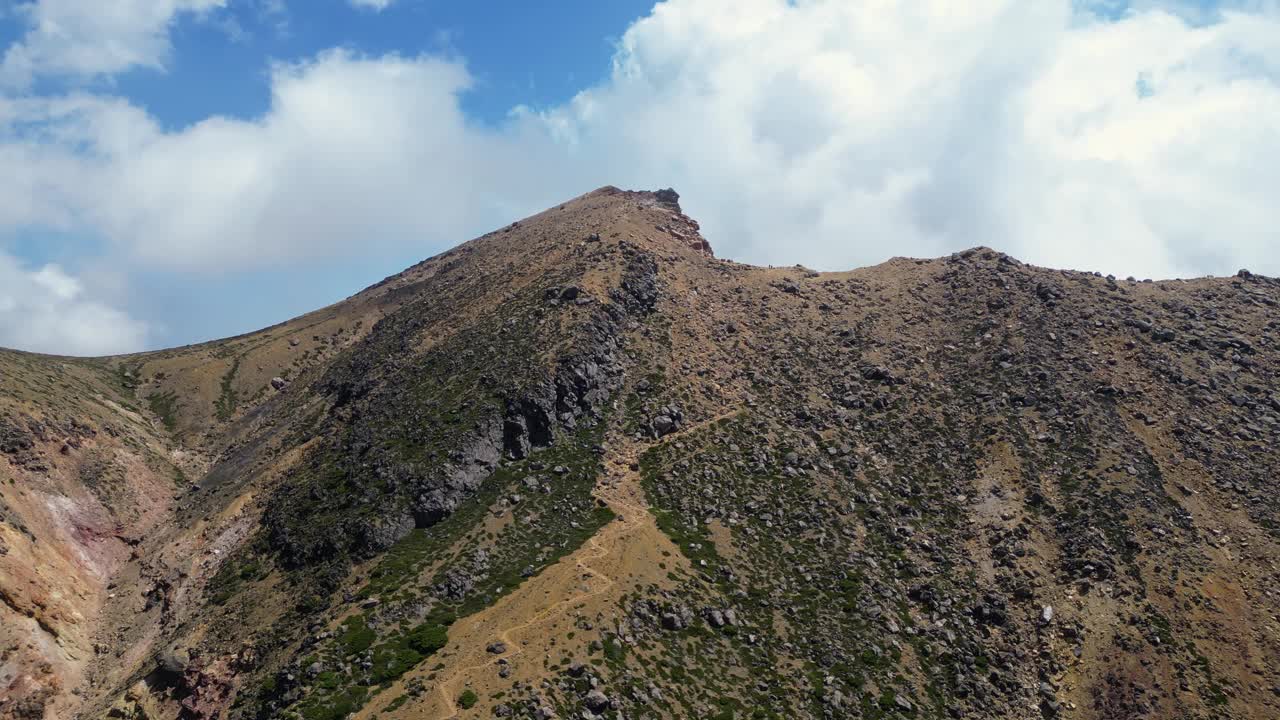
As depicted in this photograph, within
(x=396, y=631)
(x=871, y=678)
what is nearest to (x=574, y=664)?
(x=396, y=631)

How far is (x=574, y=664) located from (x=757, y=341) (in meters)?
69.4

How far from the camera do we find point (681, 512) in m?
85.4

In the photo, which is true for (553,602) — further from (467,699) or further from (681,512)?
(681,512)

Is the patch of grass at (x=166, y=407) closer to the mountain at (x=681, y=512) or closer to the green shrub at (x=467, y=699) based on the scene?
the mountain at (x=681, y=512)

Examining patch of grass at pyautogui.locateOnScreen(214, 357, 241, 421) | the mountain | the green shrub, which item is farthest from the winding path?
patch of grass at pyautogui.locateOnScreen(214, 357, 241, 421)

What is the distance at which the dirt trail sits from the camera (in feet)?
197

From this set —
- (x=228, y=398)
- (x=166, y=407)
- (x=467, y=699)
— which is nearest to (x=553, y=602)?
(x=467, y=699)

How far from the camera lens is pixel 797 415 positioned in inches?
4092

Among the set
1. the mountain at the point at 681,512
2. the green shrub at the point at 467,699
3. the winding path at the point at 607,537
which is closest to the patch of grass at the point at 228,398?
the mountain at the point at 681,512

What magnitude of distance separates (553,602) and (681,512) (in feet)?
70.7

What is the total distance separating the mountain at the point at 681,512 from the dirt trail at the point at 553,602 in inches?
14.1

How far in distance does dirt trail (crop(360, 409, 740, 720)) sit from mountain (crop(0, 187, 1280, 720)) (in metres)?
0.36

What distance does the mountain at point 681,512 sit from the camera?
6719 centimetres

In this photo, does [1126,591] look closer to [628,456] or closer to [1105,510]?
[1105,510]
